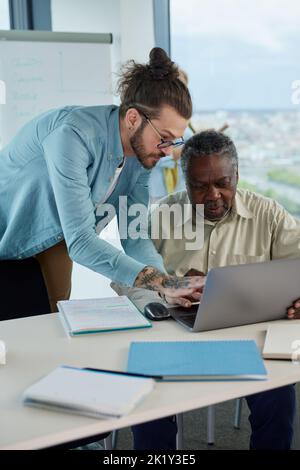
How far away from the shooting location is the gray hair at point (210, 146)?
79.2 inches

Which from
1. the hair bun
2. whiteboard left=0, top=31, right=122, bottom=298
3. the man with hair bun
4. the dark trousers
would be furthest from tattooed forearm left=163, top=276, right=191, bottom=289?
whiteboard left=0, top=31, right=122, bottom=298

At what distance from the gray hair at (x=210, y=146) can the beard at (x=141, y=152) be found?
0.14 m

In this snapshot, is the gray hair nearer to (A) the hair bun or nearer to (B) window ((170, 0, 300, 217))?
(A) the hair bun

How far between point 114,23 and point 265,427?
2707 millimetres

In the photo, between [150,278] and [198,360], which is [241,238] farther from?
[198,360]

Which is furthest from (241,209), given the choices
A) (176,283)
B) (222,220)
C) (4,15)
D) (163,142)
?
(4,15)

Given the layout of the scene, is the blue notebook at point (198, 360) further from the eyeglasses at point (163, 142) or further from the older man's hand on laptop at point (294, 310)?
the eyeglasses at point (163, 142)

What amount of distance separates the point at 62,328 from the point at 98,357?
0.81 feet

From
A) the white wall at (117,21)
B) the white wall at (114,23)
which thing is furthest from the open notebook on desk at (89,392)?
the white wall at (117,21)

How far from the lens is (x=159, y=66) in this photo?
6.19 feet

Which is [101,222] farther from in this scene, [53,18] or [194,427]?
[53,18]

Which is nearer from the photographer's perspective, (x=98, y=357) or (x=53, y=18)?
(x=98, y=357)

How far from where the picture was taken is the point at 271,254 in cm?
208

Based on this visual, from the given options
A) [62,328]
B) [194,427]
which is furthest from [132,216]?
[194,427]
